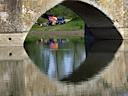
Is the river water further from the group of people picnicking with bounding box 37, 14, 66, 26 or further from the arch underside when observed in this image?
the group of people picnicking with bounding box 37, 14, 66, 26

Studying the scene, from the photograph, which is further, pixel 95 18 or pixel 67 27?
pixel 67 27

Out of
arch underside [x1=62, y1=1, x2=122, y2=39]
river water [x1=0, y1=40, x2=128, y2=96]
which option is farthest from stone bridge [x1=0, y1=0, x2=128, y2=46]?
river water [x1=0, y1=40, x2=128, y2=96]

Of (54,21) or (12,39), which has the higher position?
(54,21)

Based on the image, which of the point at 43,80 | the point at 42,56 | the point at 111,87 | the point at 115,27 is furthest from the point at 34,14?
the point at 111,87

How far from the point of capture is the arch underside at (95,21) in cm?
3126

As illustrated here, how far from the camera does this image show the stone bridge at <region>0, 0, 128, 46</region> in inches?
1044

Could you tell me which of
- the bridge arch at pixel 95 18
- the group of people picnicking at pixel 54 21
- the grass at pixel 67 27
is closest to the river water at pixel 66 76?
the bridge arch at pixel 95 18

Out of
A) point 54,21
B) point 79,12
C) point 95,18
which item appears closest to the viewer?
point 95,18

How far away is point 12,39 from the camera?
2639 centimetres

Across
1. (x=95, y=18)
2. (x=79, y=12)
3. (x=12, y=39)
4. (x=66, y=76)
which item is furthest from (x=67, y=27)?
(x=66, y=76)

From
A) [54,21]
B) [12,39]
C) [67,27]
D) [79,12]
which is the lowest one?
[67,27]

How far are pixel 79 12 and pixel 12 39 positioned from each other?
9.24 m

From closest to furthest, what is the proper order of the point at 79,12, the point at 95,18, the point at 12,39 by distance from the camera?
the point at 12,39, the point at 95,18, the point at 79,12

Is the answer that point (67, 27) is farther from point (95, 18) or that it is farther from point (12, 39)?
point (12, 39)
